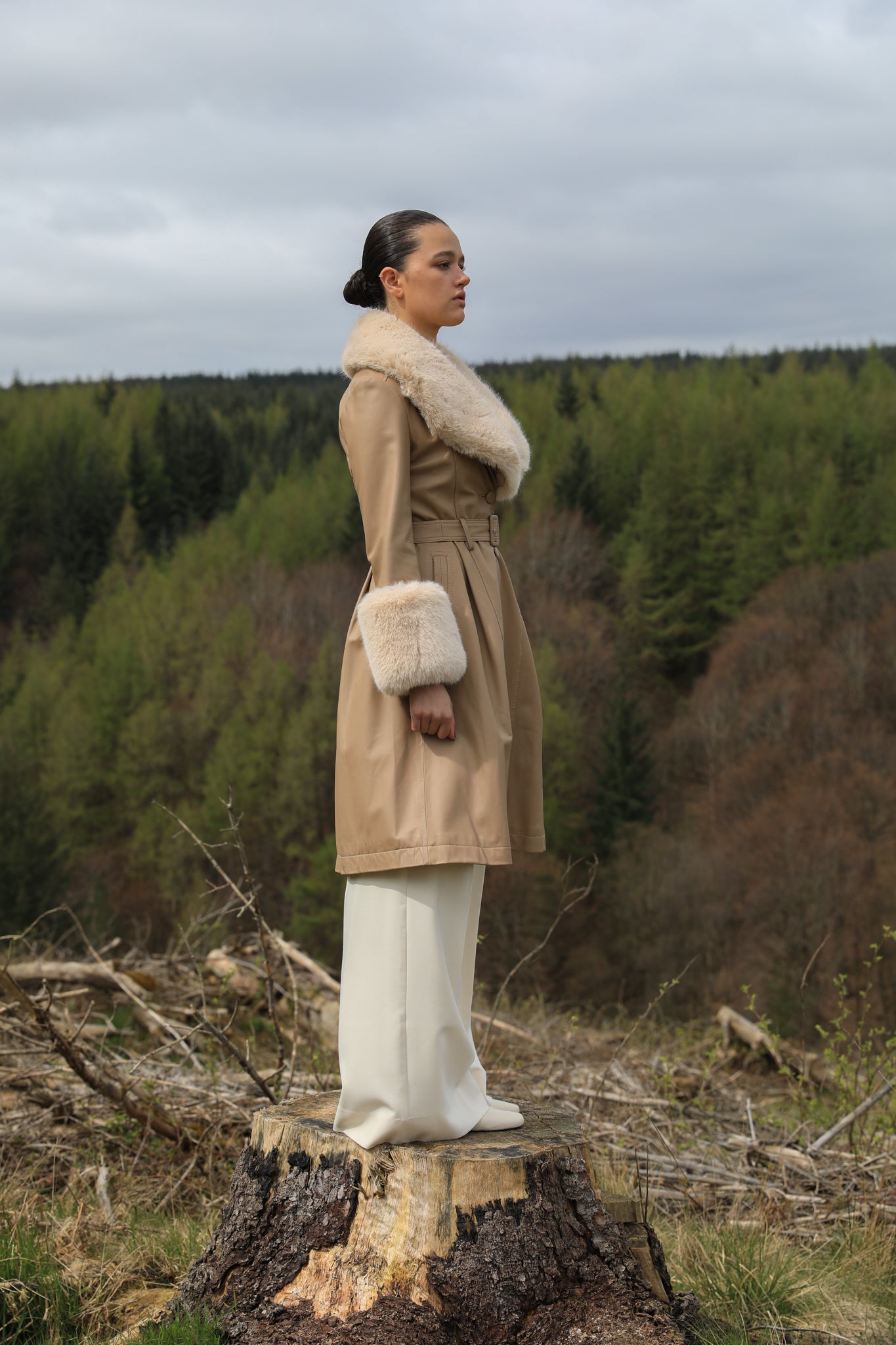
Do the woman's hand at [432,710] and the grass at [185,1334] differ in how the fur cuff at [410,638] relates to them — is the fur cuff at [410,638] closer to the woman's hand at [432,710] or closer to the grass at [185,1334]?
the woman's hand at [432,710]

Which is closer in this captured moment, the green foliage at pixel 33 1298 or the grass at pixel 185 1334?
the grass at pixel 185 1334

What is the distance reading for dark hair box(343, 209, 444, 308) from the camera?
11.5 feet

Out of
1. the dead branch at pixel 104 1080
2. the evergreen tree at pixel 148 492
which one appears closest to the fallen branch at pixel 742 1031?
the dead branch at pixel 104 1080

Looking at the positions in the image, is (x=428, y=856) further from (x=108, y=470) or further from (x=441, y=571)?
(x=108, y=470)

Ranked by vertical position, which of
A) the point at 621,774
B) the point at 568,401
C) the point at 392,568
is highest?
the point at 568,401

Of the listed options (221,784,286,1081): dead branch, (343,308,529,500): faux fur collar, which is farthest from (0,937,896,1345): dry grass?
(343,308,529,500): faux fur collar

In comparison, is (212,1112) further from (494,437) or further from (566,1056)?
(494,437)

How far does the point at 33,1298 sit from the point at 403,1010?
121cm

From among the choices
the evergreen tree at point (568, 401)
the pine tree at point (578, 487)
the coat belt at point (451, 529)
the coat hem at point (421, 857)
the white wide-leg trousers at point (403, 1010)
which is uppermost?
the evergreen tree at point (568, 401)

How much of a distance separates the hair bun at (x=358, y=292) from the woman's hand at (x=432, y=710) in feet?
3.79

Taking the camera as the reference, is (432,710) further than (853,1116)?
No

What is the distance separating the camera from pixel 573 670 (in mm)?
50406

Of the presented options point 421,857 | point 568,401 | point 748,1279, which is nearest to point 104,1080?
point 421,857

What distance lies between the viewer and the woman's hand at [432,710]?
324 cm
